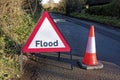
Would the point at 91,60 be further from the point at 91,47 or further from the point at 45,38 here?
A: the point at 45,38

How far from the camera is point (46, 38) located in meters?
6.36

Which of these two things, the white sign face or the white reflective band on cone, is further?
the white reflective band on cone

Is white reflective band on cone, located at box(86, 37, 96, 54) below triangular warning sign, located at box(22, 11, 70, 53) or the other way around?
below

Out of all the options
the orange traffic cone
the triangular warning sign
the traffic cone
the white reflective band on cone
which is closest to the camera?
the triangular warning sign

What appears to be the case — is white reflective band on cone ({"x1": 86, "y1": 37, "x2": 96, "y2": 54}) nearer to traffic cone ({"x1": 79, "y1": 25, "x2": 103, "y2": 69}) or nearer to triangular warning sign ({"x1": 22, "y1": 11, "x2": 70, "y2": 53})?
traffic cone ({"x1": 79, "y1": 25, "x2": 103, "y2": 69})

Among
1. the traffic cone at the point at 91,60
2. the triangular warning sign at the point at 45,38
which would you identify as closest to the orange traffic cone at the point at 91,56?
the traffic cone at the point at 91,60

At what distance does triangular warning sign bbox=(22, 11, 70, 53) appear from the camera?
625 cm

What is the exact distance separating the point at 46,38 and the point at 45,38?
0.02 metres

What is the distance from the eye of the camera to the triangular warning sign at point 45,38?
20.5 feet

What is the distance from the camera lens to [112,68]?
6.78m

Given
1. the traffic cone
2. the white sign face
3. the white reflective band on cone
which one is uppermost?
the white sign face

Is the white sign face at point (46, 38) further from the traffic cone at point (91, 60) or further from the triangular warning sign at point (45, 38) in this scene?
the traffic cone at point (91, 60)

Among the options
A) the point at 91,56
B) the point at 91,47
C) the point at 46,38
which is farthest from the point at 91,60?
the point at 46,38

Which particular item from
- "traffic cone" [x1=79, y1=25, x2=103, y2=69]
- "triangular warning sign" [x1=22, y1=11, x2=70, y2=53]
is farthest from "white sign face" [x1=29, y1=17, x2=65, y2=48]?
"traffic cone" [x1=79, y1=25, x2=103, y2=69]
